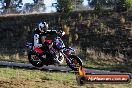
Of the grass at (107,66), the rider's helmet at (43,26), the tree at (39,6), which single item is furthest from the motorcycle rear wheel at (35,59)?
the tree at (39,6)

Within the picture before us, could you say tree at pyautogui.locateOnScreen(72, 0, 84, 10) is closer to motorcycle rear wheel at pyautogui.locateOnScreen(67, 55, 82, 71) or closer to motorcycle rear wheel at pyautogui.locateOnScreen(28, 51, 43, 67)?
motorcycle rear wheel at pyautogui.locateOnScreen(28, 51, 43, 67)

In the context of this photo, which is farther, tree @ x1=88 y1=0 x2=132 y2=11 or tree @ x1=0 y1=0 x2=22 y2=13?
tree @ x1=0 y1=0 x2=22 y2=13

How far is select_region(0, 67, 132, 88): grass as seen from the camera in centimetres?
2408

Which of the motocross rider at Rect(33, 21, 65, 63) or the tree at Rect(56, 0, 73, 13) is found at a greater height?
the motocross rider at Rect(33, 21, 65, 63)

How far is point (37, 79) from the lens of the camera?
2600cm

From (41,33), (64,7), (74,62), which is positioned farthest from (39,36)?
(64,7)

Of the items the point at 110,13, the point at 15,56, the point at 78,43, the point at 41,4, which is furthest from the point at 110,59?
the point at 41,4

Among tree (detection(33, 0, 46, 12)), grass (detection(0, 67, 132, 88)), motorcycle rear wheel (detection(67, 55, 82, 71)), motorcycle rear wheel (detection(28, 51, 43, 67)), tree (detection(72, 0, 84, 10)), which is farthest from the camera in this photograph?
tree (detection(33, 0, 46, 12))

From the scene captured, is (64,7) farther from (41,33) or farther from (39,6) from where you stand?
(41,33)

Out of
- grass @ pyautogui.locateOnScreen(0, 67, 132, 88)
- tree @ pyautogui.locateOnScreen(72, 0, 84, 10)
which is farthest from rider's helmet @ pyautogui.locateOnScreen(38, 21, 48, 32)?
tree @ pyautogui.locateOnScreen(72, 0, 84, 10)

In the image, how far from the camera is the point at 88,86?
25.4 metres

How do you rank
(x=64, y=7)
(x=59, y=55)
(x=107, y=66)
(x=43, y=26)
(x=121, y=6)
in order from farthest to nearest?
(x=121, y=6) < (x=64, y=7) < (x=107, y=66) < (x=59, y=55) < (x=43, y=26)

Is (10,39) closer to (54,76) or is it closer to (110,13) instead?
(110,13)

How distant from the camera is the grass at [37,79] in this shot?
2408 centimetres
